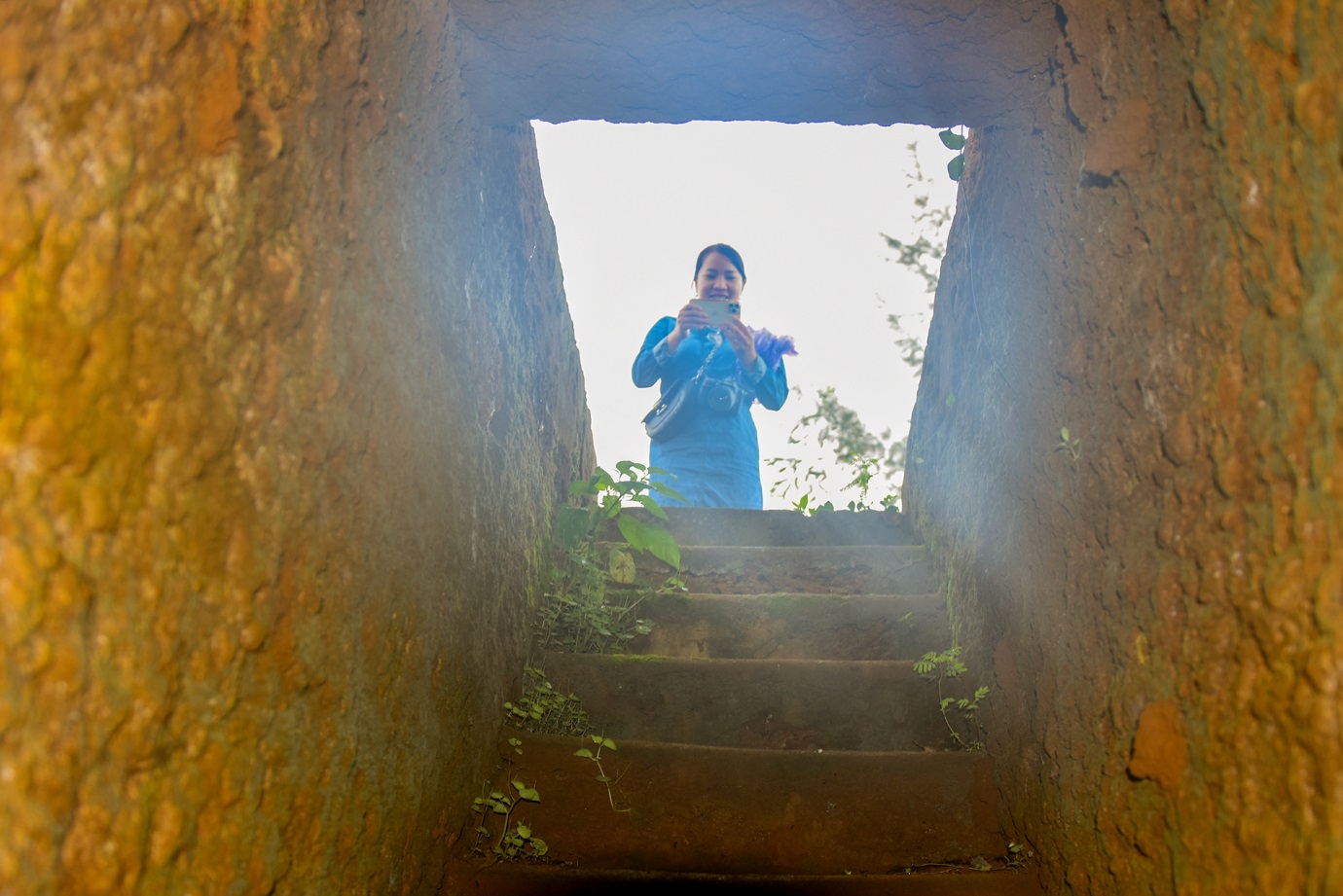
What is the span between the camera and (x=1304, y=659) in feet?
3.32

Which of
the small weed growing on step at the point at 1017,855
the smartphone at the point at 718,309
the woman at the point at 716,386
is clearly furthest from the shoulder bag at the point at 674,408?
the small weed growing on step at the point at 1017,855

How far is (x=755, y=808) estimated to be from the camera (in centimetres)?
204

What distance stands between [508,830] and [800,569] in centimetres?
160

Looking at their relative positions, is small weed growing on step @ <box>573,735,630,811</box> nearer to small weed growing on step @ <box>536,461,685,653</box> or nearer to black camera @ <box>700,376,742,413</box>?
small weed growing on step @ <box>536,461,685,653</box>

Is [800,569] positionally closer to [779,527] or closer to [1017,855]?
[779,527]

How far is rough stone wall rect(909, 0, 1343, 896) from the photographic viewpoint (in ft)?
3.37

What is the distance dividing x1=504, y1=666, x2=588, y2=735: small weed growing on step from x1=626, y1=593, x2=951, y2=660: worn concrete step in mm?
383

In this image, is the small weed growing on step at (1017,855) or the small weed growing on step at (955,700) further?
the small weed growing on step at (955,700)

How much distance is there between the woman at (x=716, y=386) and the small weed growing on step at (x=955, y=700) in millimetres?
1853

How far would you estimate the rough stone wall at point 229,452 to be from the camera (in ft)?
2.48

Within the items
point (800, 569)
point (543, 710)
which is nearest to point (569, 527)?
point (543, 710)

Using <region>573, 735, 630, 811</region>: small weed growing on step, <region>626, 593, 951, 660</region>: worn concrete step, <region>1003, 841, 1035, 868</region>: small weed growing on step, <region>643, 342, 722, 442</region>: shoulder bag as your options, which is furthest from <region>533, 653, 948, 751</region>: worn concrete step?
<region>643, 342, 722, 442</region>: shoulder bag

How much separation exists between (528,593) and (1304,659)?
1.94 metres

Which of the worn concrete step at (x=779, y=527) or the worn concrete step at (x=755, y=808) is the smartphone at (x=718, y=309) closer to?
the worn concrete step at (x=779, y=527)
